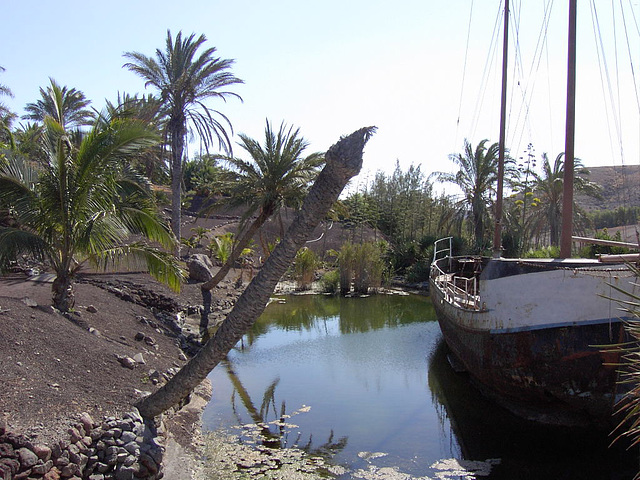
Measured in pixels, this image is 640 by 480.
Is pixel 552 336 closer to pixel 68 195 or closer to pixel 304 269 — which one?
pixel 68 195

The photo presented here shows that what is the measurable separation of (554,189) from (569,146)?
18713 mm

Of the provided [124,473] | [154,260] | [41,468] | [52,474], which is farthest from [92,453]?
[154,260]

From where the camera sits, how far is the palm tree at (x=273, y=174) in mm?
17234

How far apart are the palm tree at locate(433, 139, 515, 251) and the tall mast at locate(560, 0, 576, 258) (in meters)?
17.6

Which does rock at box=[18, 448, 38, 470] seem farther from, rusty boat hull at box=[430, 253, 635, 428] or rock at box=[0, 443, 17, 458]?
rusty boat hull at box=[430, 253, 635, 428]

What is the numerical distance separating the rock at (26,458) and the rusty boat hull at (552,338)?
297 inches

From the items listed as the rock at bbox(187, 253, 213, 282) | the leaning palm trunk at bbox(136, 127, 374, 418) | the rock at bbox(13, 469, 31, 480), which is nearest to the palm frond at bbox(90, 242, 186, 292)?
the leaning palm trunk at bbox(136, 127, 374, 418)

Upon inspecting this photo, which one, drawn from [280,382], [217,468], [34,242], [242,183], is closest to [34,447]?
[217,468]

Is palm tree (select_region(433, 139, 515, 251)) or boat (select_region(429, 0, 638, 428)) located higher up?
palm tree (select_region(433, 139, 515, 251))

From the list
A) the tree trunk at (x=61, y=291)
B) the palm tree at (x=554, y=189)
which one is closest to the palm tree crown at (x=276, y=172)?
the tree trunk at (x=61, y=291)

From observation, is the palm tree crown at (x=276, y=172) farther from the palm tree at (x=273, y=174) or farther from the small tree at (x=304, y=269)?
the small tree at (x=304, y=269)

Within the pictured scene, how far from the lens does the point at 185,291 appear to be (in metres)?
18.8

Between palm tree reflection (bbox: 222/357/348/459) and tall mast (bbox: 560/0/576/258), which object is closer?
palm tree reflection (bbox: 222/357/348/459)

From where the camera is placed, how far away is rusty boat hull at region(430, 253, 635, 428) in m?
8.66
